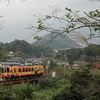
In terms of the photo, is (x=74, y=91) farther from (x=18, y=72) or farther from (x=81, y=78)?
(x=18, y=72)

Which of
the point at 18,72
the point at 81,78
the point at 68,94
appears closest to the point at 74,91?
the point at 68,94

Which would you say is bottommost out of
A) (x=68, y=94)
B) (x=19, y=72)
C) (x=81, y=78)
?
(x=68, y=94)

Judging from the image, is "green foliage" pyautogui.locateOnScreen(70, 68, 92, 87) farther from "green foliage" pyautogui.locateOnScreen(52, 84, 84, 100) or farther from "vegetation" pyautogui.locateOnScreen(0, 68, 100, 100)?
"green foliage" pyautogui.locateOnScreen(52, 84, 84, 100)

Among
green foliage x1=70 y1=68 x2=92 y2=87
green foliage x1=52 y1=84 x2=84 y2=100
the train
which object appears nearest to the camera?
green foliage x1=52 y1=84 x2=84 y2=100

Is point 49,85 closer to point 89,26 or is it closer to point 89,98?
point 89,98

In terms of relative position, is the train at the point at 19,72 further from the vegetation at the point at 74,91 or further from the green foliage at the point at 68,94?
the green foliage at the point at 68,94

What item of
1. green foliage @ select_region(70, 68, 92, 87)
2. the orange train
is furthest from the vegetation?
the orange train

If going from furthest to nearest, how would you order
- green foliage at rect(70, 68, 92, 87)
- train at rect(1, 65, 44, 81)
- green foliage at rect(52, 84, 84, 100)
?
train at rect(1, 65, 44, 81)
green foliage at rect(70, 68, 92, 87)
green foliage at rect(52, 84, 84, 100)

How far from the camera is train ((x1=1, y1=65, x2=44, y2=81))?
1923cm

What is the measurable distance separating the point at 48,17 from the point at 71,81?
7168mm

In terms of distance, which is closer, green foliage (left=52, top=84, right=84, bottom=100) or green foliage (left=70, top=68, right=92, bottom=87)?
green foliage (left=52, top=84, right=84, bottom=100)

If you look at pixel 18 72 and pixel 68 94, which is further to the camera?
pixel 18 72

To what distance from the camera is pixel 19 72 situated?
20.1m

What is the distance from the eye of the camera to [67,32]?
3986 mm
